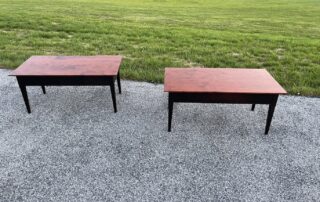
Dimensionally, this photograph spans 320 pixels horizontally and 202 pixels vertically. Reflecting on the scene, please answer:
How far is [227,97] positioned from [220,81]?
0.99 feet

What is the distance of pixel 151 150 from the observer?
3.32 m

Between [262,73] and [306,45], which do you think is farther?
[306,45]

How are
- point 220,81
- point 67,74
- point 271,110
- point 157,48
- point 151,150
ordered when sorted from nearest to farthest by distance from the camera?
point 151,150 → point 271,110 → point 220,81 → point 67,74 → point 157,48

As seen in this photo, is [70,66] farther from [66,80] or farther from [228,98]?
[228,98]

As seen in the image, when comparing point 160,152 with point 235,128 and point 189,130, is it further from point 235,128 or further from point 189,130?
point 235,128

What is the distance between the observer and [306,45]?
716 cm

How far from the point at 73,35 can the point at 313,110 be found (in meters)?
6.03

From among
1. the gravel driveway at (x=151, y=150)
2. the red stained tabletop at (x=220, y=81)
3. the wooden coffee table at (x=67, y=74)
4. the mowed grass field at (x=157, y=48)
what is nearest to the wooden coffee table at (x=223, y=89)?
the red stained tabletop at (x=220, y=81)

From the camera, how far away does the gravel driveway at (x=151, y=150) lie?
2768 mm

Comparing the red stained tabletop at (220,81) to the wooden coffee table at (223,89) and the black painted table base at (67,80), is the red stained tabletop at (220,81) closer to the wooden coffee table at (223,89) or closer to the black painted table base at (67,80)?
the wooden coffee table at (223,89)

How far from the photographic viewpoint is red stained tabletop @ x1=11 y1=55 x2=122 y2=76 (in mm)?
3727

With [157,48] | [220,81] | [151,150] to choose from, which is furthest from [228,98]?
[157,48]

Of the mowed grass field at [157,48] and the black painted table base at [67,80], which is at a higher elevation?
the black painted table base at [67,80]

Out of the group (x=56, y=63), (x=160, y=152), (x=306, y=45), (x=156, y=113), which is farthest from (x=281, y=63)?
(x=56, y=63)
